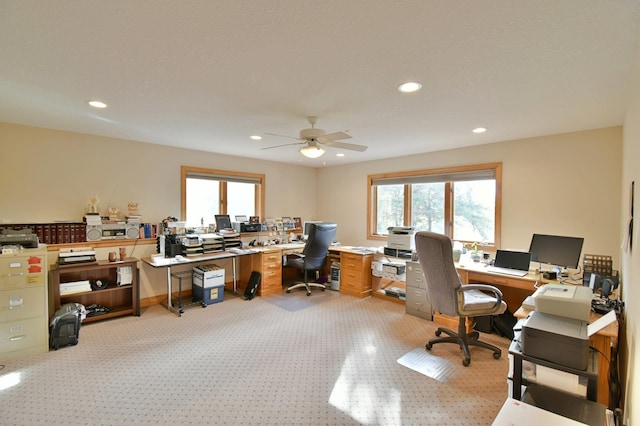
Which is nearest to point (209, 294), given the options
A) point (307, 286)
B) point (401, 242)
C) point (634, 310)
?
point (307, 286)

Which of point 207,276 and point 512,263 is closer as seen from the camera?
point 512,263

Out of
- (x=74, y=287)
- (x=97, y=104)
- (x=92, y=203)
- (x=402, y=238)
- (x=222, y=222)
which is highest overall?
(x=97, y=104)

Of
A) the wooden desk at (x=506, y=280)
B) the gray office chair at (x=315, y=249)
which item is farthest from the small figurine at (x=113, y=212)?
the wooden desk at (x=506, y=280)

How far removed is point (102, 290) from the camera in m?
3.63

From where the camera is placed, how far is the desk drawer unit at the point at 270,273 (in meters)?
4.75

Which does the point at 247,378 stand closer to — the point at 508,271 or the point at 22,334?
the point at 22,334

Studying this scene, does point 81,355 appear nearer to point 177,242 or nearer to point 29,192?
point 177,242

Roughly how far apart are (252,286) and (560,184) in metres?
4.37

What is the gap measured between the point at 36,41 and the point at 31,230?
8.56 ft

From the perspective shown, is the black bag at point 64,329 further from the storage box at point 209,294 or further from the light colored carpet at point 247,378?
the storage box at point 209,294

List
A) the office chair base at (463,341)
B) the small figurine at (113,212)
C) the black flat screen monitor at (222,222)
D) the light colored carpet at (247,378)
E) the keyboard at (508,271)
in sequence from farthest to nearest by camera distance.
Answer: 1. the black flat screen monitor at (222,222)
2. the small figurine at (113,212)
3. the keyboard at (508,271)
4. the office chair base at (463,341)
5. the light colored carpet at (247,378)

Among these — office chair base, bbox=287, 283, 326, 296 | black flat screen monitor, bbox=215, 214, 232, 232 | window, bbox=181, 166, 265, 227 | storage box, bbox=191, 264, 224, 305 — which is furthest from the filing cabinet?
office chair base, bbox=287, 283, 326, 296

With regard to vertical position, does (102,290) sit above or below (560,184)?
below

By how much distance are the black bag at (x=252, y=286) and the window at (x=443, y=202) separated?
2.21 meters
